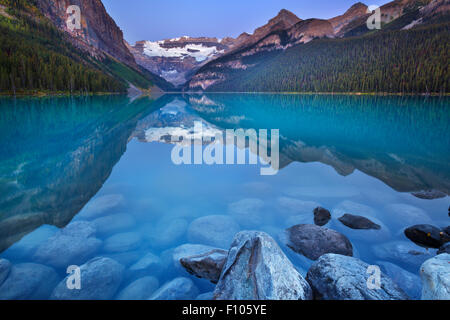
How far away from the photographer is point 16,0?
176 meters

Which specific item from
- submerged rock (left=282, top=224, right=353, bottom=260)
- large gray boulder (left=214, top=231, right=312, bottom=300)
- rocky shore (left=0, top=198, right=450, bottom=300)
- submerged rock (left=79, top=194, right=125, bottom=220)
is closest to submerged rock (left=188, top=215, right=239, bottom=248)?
rocky shore (left=0, top=198, right=450, bottom=300)

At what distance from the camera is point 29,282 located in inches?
235

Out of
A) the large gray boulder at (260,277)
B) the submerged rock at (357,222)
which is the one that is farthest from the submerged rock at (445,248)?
the large gray boulder at (260,277)

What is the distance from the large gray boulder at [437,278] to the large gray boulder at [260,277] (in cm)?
229

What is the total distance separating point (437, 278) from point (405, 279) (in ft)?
6.74

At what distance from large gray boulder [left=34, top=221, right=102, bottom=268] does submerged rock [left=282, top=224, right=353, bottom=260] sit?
6.51 metres

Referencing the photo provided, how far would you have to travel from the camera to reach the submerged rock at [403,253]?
723 cm

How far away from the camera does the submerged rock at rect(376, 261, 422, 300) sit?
6023mm

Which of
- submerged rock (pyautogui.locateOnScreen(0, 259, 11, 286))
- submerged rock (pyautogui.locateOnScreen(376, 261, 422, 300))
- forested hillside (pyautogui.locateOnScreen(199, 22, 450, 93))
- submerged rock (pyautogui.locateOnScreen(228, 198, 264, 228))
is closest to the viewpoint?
submerged rock (pyautogui.locateOnScreen(0, 259, 11, 286))

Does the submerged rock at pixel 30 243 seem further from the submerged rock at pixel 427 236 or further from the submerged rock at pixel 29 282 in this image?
the submerged rock at pixel 427 236

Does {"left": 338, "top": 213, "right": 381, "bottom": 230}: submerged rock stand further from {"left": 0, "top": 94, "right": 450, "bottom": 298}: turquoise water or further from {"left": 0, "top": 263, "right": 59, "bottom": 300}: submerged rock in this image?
{"left": 0, "top": 263, "right": 59, "bottom": 300}: submerged rock

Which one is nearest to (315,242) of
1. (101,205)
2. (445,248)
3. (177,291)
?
(445,248)

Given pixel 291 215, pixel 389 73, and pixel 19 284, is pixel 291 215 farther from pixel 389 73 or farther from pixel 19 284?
pixel 389 73
